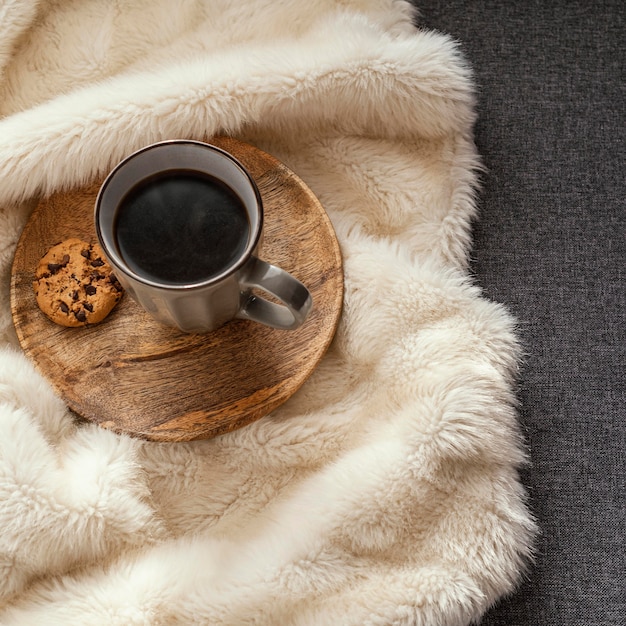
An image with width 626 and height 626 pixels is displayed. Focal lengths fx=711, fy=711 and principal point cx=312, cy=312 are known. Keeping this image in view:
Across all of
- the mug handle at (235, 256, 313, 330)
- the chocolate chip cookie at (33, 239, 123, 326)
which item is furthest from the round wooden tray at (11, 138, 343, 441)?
the mug handle at (235, 256, 313, 330)

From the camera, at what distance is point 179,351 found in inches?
35.9

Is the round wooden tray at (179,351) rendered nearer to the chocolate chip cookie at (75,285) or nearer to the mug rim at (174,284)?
the chocolate chip cookie at (75,285)

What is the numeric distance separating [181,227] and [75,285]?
20 cm

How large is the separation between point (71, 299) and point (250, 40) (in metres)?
0.48

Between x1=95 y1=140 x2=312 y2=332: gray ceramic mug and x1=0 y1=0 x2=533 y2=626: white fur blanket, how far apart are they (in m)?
0.20

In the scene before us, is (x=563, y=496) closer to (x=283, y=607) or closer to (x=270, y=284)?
(x=283, y=607)

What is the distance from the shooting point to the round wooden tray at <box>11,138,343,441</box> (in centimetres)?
90

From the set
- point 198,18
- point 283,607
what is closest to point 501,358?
point 283,607

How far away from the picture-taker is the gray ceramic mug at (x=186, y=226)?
0.76 m

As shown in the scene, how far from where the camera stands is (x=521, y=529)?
0.95 m

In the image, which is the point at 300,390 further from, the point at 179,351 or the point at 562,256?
the point at 562,256

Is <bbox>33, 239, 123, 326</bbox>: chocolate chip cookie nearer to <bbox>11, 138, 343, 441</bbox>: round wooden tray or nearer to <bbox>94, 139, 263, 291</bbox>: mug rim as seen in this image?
<bbox>11, 138, 343, 441</bbox>: round wooden tray

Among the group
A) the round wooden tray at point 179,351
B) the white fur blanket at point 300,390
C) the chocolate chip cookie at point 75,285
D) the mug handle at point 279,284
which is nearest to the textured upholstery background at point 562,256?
the white fur blanket at point 300,390

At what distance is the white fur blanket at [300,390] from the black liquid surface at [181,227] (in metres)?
0.20
